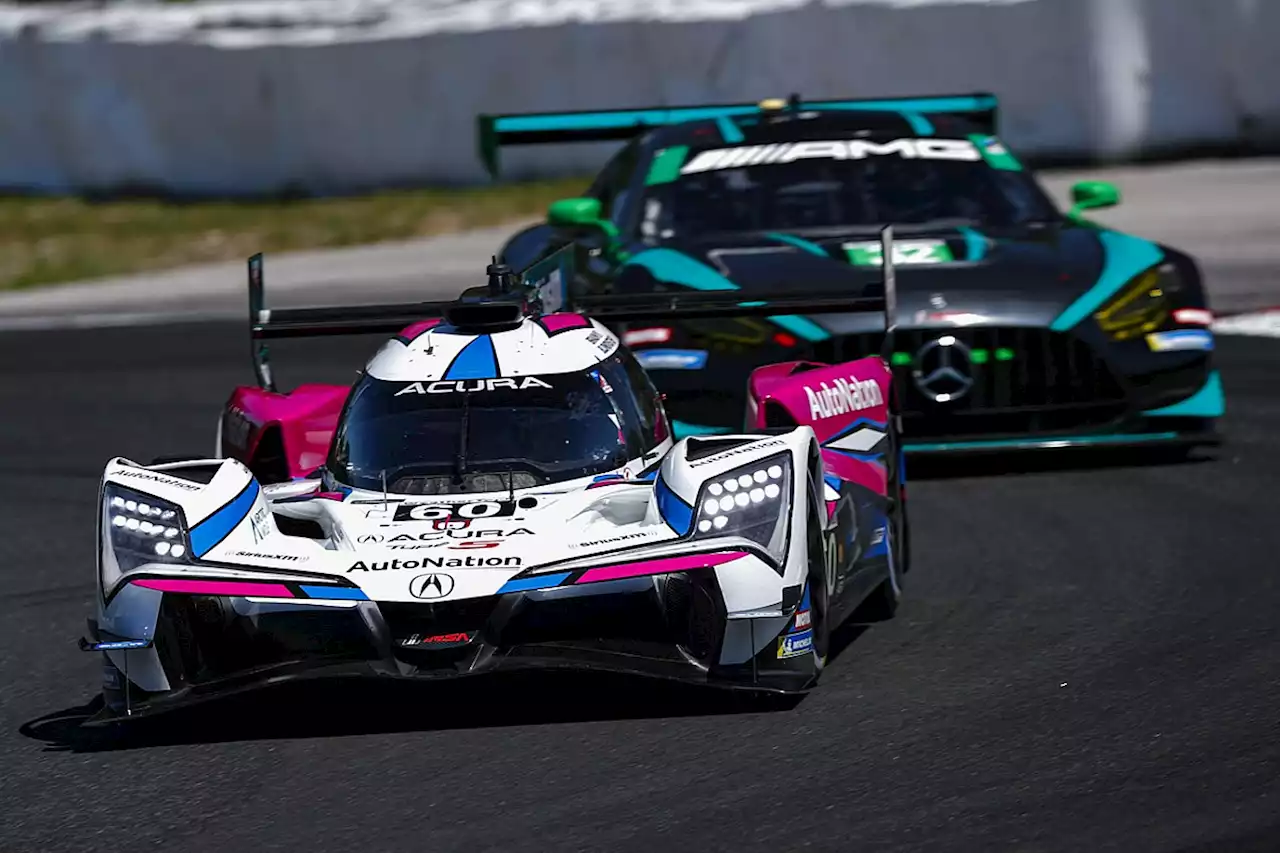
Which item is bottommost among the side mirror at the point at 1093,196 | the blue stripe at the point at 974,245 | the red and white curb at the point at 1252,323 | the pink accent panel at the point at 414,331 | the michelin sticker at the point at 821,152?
the red and white curb at the point at 1252,323

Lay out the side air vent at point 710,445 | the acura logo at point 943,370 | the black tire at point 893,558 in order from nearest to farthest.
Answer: the side air vent at point 710,445
the black tire at point 893,558
the acura logo at point 943,370

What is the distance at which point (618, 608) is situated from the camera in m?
6.00

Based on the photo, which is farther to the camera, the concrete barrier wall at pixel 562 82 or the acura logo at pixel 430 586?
the concrete barrier wall at pixel 562 82

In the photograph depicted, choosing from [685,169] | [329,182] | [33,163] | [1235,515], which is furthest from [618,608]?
[33,163]

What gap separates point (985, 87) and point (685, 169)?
8.84m

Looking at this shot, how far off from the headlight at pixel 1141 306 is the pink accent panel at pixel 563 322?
8.85 ft

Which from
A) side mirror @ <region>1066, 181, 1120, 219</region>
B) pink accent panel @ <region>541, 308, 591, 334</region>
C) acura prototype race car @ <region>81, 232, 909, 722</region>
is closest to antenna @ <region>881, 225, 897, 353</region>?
acura prototype race car @ <region>81, 232, 909, 722</region>

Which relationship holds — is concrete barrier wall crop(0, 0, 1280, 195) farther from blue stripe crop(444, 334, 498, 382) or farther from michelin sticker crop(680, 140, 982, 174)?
blue stripe crop(444, 334, 498, 382)

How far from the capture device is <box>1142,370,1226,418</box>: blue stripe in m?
9.45

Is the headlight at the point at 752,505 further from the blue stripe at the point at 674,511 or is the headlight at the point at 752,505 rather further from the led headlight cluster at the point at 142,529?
the led headlight cluster at the point at 142,529

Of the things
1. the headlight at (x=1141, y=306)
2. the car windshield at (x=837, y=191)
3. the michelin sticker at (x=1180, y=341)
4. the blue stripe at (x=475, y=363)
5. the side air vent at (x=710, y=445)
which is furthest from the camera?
the car windshield at (x=837, y=191)

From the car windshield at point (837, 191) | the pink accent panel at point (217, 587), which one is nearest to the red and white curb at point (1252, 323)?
the car windshield at point (837, 191)

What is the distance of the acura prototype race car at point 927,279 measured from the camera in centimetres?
920

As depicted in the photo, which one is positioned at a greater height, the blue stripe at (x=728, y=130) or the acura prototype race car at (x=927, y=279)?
the blue stripe at (x=728, y=130)
